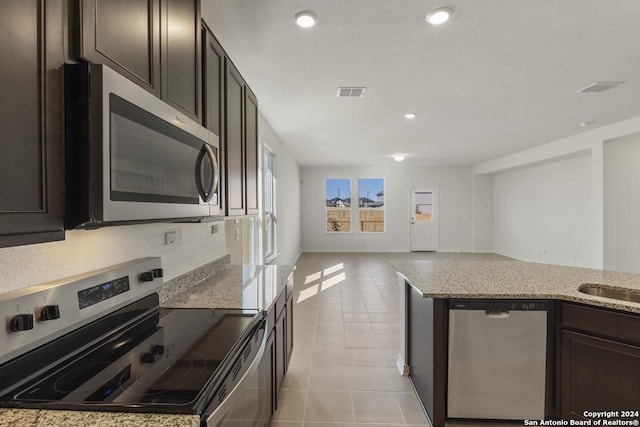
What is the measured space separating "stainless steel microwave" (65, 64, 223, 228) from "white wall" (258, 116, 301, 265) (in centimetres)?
316

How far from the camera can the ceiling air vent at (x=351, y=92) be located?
321 centimetres

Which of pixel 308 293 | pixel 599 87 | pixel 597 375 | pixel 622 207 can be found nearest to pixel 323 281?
pixel 308 293

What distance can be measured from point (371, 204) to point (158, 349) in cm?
845

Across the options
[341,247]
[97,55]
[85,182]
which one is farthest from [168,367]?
[341,247]

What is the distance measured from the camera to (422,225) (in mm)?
9188

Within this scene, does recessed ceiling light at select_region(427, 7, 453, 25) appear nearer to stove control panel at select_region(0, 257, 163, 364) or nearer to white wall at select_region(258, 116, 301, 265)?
stove control panel at select_region(0, 257, 163, 364)

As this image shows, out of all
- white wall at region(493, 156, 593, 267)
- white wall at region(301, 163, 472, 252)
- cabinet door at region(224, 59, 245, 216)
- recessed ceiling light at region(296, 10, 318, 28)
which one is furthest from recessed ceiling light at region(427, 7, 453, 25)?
white wall at region(301, 163, 472, 252)

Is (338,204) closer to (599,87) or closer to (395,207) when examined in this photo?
(395,207)

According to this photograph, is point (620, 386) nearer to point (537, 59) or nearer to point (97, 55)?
point (537, 59)

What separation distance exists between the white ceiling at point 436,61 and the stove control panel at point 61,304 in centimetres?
167

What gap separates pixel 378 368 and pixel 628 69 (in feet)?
11.6

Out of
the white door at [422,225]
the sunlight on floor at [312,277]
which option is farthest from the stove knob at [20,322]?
the white door at [422,225]

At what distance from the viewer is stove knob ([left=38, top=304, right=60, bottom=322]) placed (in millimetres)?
906

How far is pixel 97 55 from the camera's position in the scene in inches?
31.7
